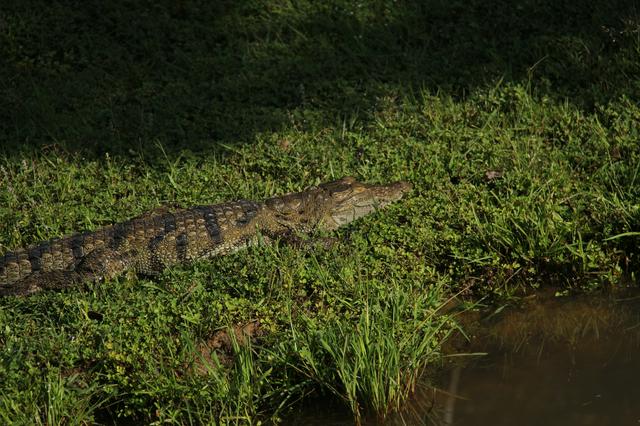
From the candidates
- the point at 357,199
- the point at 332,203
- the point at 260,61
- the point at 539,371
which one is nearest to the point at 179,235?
the point at 332,203

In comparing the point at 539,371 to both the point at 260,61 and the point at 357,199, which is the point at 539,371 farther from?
the point at 260,61

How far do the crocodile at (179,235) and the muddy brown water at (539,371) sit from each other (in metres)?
1.67

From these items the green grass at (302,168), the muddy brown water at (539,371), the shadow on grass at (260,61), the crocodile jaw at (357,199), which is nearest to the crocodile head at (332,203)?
the crocodile jaw at (357,199)

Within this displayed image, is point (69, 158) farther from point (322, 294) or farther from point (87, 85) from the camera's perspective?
point (322, 294)

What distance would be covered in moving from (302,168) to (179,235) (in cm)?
154

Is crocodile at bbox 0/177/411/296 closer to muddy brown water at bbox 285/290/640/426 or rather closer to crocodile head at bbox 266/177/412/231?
crocodile head at bbox 266/177/412/231

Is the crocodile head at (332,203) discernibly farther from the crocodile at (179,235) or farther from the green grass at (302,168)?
the green grass at (302,168)

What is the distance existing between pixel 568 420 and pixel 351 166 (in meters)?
3.64

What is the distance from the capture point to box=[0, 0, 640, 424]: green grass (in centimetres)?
564

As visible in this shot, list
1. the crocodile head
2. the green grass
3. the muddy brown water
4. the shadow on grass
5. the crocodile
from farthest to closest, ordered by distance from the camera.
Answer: the shadow on grass
the crocodile head
the crocodile
the green grass
the muddy brown water

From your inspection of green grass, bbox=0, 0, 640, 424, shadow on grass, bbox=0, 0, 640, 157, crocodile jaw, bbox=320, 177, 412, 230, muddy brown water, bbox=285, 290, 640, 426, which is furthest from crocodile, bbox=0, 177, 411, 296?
muddy brown water, bbox=285, 290, 640, 426

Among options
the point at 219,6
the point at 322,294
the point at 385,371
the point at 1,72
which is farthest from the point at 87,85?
the point at 385,371

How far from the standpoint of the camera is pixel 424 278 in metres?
6.77

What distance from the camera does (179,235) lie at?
736 cm
